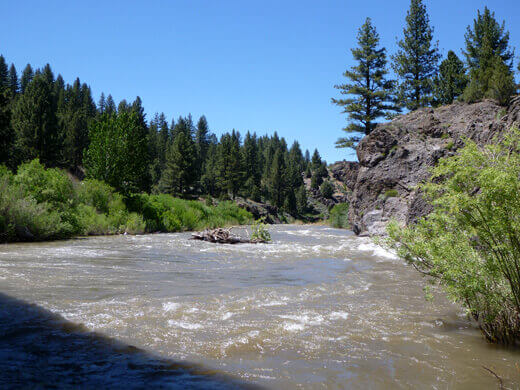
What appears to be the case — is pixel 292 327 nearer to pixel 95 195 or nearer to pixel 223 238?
pixel 223 238

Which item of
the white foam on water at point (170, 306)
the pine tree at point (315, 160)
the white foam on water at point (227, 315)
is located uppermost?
the pine tree at point (315, 160)

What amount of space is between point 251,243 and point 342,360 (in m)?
13.8

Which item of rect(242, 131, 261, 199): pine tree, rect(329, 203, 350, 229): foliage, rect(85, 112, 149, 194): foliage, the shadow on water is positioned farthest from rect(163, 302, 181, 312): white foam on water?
rect(242, 131, 261, 199): pine tree

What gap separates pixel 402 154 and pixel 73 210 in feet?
64.2

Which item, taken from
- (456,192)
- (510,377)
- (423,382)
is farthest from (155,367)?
(456,192)

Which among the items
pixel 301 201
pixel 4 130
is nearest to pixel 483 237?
pixel 4 130

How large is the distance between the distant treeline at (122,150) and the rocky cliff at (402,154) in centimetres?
1789

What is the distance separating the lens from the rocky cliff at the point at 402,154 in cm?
1811

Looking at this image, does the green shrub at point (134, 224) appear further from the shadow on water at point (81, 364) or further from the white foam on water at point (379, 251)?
the shadow on water at point (81, 364)

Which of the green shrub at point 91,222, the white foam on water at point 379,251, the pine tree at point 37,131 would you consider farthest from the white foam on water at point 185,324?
the pine tree at point 37,131

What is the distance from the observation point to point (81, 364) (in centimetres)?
315

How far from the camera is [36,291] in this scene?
19.1 ft

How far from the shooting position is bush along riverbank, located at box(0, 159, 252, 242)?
547 inches

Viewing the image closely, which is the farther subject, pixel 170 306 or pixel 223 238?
pixel 223 238
